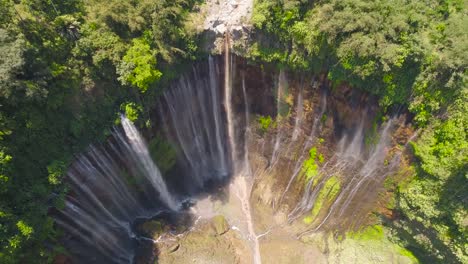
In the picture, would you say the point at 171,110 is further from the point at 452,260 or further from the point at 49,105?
the point at 452,260

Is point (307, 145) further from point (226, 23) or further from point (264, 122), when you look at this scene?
point (226, 23)

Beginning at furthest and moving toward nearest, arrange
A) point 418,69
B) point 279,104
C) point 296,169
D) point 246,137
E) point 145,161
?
point 246,137 < point 296,169 < point 279,104 < point 145,161 < point 418,69

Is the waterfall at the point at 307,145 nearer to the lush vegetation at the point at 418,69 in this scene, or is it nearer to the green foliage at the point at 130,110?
the lush vegetation at the point at 418,69

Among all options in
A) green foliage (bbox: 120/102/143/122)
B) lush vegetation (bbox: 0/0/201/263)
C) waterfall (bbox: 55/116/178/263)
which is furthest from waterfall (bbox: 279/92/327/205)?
green foliage (bbox: 120/102/143/122)

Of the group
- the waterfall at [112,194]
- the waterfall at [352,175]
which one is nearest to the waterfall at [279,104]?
the waterfall at [352,175]

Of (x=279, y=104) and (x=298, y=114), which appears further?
(x=279, y=104)

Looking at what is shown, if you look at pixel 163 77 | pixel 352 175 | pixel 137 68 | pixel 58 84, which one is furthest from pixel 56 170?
pixel 352 175

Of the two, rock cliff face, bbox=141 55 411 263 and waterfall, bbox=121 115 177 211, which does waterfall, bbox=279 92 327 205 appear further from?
waterfall, bbox=121 115 177 211
